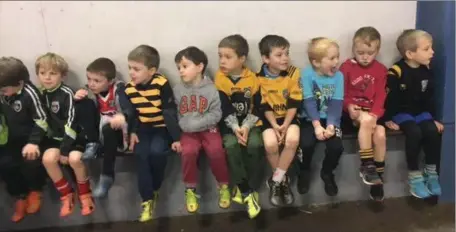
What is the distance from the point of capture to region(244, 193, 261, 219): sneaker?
257 cm

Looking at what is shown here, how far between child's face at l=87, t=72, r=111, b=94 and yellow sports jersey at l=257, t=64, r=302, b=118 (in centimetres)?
75

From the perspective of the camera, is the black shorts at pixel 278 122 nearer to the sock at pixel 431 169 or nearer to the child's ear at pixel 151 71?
the child's ear at pixel 151 71

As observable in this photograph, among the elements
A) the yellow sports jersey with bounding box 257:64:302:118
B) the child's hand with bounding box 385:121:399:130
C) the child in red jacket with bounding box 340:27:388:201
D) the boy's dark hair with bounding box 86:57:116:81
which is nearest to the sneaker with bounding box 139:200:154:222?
the boy's dark hair with bounding box 86:57:116:81

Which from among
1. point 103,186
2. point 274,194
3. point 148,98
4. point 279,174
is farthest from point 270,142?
point 103,186

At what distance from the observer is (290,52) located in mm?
2740

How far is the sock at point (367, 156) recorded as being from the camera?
2.57 m

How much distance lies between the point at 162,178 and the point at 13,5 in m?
1.10

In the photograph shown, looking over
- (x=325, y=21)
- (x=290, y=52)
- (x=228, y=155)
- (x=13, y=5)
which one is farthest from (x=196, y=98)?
(x=13, y=5)

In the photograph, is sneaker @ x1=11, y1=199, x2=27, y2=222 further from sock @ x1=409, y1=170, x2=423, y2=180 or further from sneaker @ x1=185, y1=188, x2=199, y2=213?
sock @ x1=409, y1=170, x2=423, y2=180

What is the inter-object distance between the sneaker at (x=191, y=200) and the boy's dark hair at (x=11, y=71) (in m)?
0.95

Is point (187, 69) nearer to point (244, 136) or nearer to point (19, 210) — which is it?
point (244, 136)

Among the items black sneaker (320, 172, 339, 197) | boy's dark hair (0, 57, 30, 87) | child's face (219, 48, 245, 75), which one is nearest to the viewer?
boy's dark hair (0, 57, 30, 87)

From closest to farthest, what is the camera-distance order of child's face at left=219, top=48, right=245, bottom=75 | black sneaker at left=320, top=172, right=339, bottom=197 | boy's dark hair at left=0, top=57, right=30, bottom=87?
1. boy's dark hair at left=0, top=57, right=30, bottom=87
2. child's face at left=219, top=48, right=245, bottom=75
3. black sneaker at left=320, top=172, right=339, bottom=197

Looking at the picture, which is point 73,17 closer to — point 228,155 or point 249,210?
point 228,155
